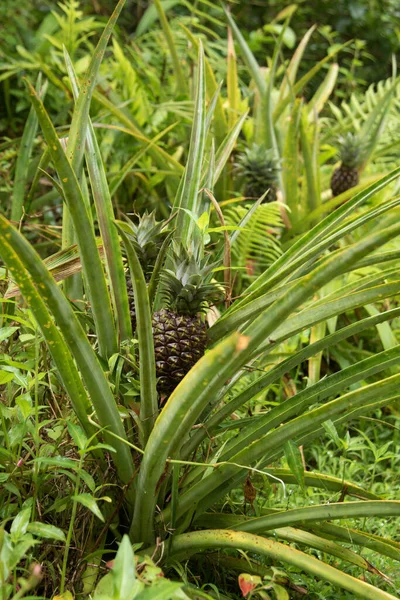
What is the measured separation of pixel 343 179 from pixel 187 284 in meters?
1.58

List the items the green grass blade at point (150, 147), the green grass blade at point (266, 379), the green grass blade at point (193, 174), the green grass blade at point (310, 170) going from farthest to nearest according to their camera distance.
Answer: the green grass blade at point (310, 170) < the green grass blade at point (150, 147) < the green grass blade at point (193, 174) < the green grass blade at point (266, 379)

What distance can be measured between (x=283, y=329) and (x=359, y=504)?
0.32 meters

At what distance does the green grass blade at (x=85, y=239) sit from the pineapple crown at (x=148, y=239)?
176mm

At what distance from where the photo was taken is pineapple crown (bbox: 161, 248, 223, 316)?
1.18 meters

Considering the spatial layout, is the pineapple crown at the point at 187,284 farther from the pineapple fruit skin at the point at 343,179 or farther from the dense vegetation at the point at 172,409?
the pineapple fruit skin at the point at 343,179

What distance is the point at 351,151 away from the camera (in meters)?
2.59

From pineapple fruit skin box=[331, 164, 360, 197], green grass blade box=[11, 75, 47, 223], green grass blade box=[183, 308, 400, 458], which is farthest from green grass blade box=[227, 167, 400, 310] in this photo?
pineapple fruit skin box=[331, 164, 360, 197]

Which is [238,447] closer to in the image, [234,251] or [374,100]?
[234,251]

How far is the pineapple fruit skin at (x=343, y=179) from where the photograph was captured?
2.55 m

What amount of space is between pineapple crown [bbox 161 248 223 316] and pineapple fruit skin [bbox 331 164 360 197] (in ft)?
4.96

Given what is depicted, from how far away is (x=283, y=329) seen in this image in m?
1.20

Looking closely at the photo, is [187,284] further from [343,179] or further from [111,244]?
[343,179]

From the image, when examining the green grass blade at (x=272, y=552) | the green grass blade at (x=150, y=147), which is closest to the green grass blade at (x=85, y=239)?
the green grass blade at (x=272, y=552)

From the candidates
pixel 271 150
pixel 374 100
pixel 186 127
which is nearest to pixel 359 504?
pixel 271 150
